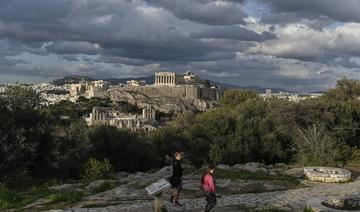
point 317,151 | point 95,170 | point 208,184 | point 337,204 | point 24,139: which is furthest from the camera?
point 317,151

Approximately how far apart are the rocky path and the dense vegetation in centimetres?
702

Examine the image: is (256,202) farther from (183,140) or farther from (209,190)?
(183,140)

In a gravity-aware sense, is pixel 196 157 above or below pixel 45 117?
below

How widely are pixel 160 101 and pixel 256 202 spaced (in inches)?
5746

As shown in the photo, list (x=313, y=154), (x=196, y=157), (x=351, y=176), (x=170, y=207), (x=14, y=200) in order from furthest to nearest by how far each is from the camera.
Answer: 1. (x=196, y=157)
2. (x=313, y=154)
3. (x=351, y=176)
4. (x=14, y=200)
5. (x=170, y=207)

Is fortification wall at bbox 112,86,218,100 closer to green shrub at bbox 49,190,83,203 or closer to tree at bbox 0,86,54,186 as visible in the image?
tree at bbox 0,86,54,186

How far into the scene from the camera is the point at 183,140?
126ft

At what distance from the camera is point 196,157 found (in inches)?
1382

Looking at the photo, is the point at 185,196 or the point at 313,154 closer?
the point at 185,196

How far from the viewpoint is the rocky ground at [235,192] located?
1465cm

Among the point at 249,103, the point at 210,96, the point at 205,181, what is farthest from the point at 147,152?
the point at 210,96

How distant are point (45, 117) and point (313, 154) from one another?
12.4 metres

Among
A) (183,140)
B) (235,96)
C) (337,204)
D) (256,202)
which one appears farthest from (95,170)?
(235,96)

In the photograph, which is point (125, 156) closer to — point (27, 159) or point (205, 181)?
point (27, 159)
